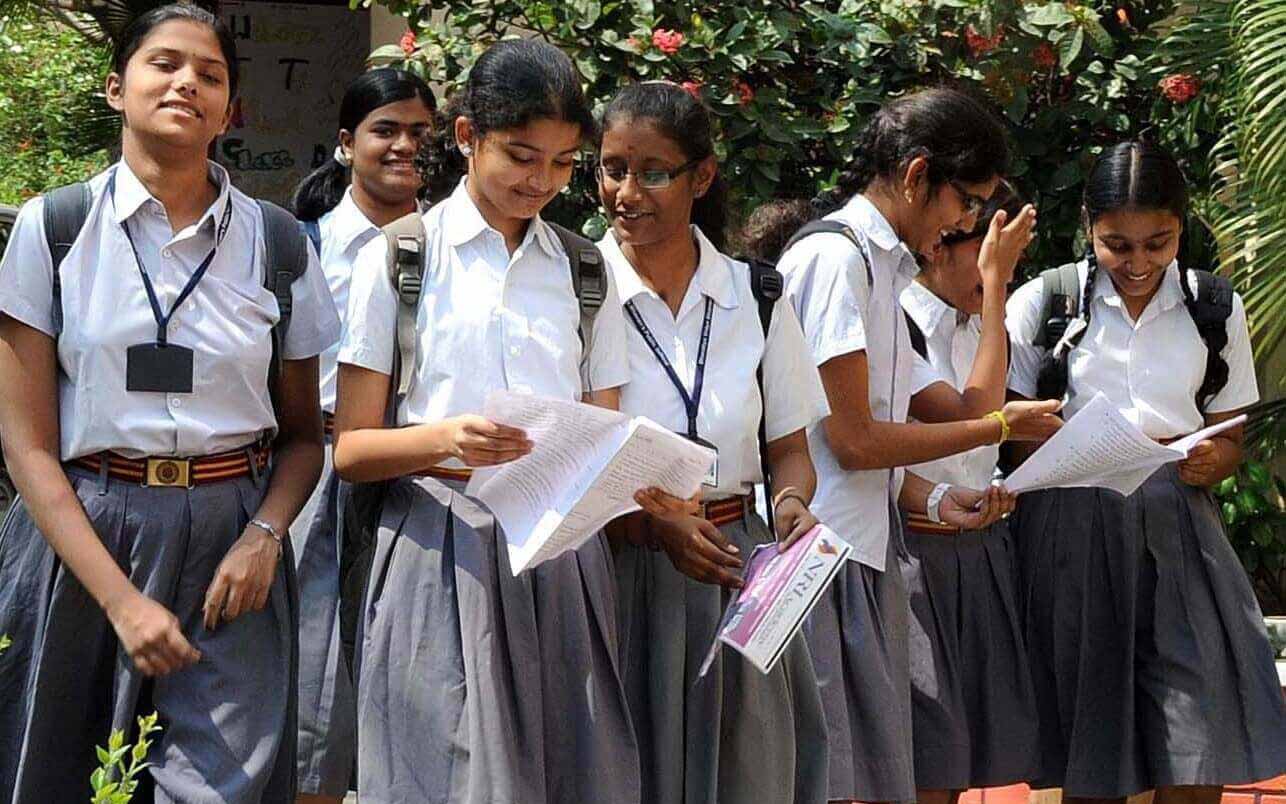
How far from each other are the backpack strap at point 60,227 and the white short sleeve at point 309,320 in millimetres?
394

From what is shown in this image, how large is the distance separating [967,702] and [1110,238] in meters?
1.12

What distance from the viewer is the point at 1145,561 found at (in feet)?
16.5

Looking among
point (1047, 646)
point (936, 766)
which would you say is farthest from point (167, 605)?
point (1047, 646)

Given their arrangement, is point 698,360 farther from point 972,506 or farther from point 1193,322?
point 1193,322

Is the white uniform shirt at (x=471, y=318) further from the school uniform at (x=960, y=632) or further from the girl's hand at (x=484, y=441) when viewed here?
the school uniform at (x=960, y=632)

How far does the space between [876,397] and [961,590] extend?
0.64 meters

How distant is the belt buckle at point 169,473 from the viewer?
357 cm

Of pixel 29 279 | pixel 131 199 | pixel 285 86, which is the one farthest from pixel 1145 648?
pixel 285 86

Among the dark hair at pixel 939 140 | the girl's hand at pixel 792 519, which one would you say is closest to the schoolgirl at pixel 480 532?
the girl's hand at pixel 792 519

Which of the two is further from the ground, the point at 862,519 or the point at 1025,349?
the point at 1025,349

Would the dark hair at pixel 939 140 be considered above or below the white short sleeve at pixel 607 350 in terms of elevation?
above

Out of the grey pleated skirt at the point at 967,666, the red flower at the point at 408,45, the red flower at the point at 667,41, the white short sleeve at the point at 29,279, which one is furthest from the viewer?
the red flower at the point at 408,45

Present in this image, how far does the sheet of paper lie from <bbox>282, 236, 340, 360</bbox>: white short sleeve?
33.6 inches

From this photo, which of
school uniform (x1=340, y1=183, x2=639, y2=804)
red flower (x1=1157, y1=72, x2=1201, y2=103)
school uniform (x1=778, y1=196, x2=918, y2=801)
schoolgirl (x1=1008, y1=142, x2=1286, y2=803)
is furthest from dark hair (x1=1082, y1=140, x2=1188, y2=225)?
school uniform (x1=340, y1=183, x2=639, y2=804)
